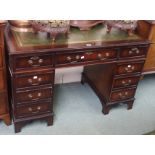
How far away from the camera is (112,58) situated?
139 centimetres

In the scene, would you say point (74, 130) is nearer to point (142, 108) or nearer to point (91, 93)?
point (91, 93)

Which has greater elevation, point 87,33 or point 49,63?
point 87,33

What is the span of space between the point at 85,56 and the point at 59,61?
0.16m

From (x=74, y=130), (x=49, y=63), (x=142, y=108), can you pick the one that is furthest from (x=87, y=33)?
(x=142, y=108)

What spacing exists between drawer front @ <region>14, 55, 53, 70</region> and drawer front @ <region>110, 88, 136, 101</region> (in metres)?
0.57

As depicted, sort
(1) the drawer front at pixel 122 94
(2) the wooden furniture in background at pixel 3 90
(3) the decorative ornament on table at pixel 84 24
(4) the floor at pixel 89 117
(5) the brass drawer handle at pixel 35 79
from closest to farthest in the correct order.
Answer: (2) the wooden furniture in background at pixel 3 90 < (5) the brass drawer handle at pixel 35 79 < (3) the decorative ornament on table at pixel 84 24 < (4) the floor at pixel 89 117 < (1) the drawer front at pixel 122 94

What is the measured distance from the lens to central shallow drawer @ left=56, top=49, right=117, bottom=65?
124 centimetres

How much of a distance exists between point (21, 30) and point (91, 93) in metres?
0.83

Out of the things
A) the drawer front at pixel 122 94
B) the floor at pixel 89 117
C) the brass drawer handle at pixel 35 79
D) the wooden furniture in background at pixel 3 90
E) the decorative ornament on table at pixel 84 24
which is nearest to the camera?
the wooden furniture in background at pixel 3 90

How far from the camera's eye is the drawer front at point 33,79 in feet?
3.97

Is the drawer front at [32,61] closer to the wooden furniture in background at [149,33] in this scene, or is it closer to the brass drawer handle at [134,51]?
the brass drawer handle at [134,51]

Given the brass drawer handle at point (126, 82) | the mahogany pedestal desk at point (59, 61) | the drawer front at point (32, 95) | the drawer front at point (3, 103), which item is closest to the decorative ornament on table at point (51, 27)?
the mahogany pedestal desk at point (59, 61)

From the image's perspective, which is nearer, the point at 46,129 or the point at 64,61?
the point at 64,61

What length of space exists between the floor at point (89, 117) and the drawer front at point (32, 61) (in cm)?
47
